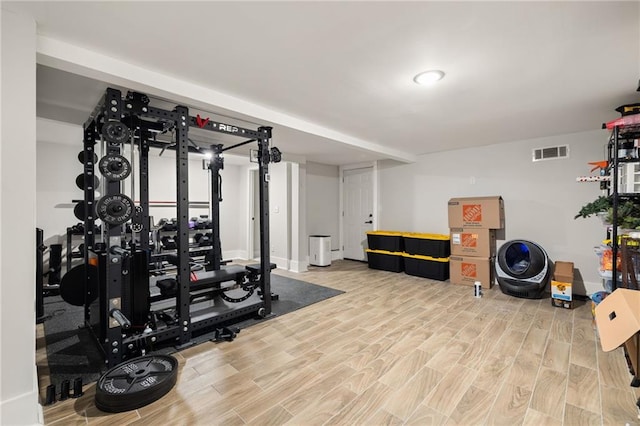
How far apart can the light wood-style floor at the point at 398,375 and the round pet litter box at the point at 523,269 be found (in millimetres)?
484

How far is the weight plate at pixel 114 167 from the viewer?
206cm

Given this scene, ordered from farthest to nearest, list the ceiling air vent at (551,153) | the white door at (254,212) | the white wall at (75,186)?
the white door at (254,212) < the white wall at (75,186) < the ceiling air vent at (551,153)

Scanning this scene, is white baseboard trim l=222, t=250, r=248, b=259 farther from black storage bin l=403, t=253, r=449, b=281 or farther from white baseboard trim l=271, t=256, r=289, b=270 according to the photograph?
black storage bin l=403, t=253, r=449, b=281

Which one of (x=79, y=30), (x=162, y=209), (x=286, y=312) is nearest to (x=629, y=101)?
(x=286, y=312)

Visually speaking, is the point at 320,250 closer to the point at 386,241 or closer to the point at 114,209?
the point at 386,241

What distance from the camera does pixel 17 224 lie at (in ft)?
5.03

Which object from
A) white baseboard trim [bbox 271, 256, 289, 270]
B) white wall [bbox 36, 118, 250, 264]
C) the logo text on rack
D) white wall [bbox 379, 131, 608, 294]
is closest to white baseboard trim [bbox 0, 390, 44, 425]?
the logo text on rack

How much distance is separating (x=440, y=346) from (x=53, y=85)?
A: 3.92 m

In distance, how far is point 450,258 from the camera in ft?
15.2

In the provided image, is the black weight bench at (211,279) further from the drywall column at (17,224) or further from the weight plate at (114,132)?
the weight plate at (114,132)

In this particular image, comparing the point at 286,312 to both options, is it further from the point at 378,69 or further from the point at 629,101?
the point at 629,101

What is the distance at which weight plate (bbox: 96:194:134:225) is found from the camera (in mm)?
2055

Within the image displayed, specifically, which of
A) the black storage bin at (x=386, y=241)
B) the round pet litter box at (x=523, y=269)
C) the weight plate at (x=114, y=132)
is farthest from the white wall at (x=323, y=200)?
the weight plate at (x=114, y=132)

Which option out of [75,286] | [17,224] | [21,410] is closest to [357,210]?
[75,286]
